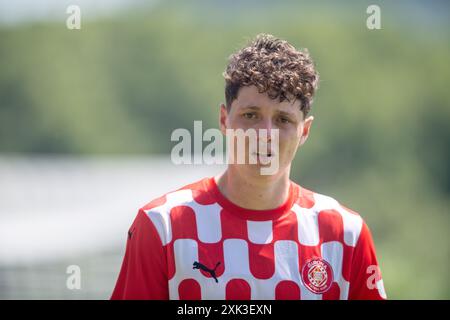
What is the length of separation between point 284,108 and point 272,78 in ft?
0.41

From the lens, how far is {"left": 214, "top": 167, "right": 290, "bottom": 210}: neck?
2.81m

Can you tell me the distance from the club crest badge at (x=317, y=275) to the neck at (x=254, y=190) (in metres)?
0.27

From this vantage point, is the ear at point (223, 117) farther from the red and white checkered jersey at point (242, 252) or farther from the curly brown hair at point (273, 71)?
the red and white checkered jersey at point (242, 252)

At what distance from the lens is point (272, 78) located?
8.98 ft

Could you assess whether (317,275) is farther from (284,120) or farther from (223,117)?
(223,117)

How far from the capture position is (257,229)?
2.80 meters

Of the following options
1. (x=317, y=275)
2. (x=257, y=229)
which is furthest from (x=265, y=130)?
(x=317, y=275)

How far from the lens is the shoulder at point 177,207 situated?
2.72 meters

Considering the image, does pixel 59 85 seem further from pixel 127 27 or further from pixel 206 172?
pixel 206 172

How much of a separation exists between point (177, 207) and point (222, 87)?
13940 mm

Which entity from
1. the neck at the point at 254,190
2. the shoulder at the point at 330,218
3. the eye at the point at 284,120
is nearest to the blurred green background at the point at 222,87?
the shoulder at the point at 330,218

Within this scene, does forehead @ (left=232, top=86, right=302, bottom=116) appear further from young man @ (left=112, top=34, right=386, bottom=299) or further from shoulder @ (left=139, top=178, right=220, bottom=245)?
shoulder @ (left=139, top=178, right=220, bottom=245)

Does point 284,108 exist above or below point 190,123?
below

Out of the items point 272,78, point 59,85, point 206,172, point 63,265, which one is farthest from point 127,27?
point 272,78
